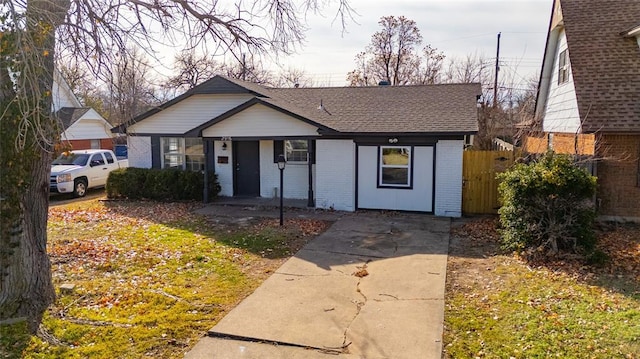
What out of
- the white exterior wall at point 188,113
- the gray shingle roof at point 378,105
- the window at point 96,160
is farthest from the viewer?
the window at point 96,160

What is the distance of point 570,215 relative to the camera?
330 inches

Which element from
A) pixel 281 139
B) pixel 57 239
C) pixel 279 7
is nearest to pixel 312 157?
pixel 281 139

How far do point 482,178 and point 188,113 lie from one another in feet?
34.4

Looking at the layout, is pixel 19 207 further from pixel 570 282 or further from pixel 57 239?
pixel 570 282

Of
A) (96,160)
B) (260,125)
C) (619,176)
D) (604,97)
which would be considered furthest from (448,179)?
(96,160)

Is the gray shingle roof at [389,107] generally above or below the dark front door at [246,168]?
above

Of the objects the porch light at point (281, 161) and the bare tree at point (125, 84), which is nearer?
the bare tree at point (125, 84)

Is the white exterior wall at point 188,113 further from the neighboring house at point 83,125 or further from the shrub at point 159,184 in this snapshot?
the neighboring house at point 83,125

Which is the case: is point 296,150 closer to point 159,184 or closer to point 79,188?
point 159,184

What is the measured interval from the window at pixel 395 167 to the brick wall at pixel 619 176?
5030 mm

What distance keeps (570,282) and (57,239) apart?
1057 centimetres

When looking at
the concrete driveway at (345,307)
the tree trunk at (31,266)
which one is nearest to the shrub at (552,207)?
the concrete driveway at (345,307)

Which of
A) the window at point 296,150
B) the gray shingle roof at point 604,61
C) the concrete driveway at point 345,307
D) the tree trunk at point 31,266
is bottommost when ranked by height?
the concrete driveway at point 345,307

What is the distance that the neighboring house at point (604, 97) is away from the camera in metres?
11.4
